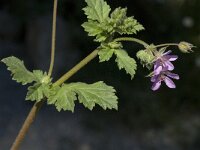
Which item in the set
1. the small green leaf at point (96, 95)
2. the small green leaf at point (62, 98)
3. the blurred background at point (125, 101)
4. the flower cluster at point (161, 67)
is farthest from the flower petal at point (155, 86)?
the blurred background at point (125, 101)

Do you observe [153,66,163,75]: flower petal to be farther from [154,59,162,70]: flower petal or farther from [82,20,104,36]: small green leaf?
[82,20,104,36]: small green leaf

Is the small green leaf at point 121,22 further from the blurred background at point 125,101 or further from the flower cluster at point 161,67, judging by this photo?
the blurred background at point 125,101

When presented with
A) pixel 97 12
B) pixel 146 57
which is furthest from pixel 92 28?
pixel 146 57

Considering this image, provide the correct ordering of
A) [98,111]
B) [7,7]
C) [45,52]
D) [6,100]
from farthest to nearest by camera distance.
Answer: [7,7] → [45,52] → [6,100] → [98,111]

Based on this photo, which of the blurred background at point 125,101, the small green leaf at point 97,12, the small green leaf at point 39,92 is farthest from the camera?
the blurred background at point 125,101

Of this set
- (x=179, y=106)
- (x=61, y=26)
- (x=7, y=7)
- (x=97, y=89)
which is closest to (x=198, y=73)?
(x=179, y=106)

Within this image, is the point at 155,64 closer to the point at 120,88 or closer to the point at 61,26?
the point at 120,88

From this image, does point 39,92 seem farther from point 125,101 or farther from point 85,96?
point 125,101
